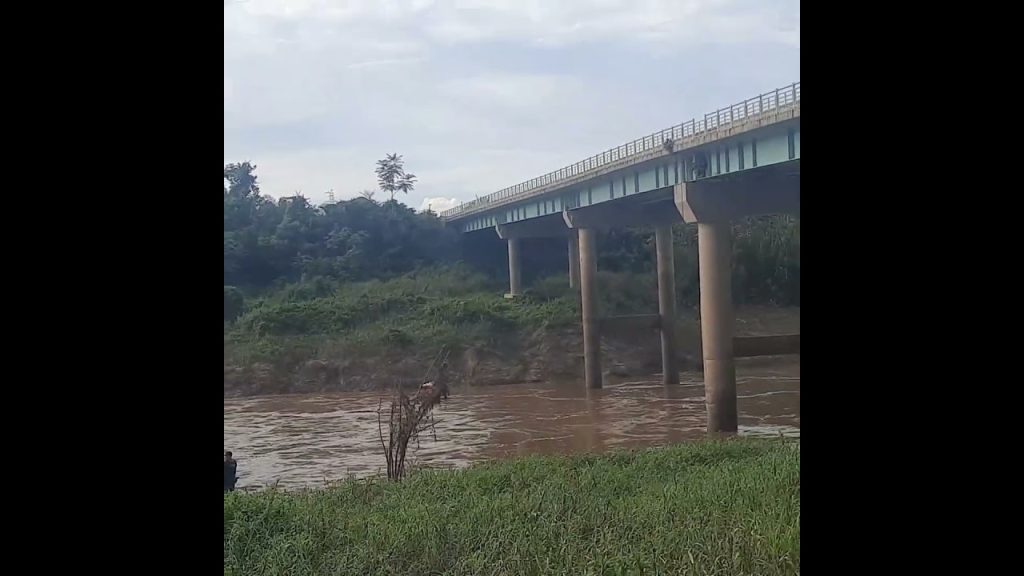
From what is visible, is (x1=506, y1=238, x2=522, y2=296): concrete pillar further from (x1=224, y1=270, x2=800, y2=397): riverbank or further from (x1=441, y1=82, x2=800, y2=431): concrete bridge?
(x1=441, y1=82, x2=800, y2=431): concrete bridge

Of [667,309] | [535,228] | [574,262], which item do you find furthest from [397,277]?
[667,309]

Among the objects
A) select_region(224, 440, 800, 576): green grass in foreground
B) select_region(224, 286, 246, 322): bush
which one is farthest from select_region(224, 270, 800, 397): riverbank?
select_region(224, 440, 800, 576): green grass in foreground

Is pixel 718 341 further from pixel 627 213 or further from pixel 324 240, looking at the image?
pixel 324 240

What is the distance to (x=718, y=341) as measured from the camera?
18625 mm

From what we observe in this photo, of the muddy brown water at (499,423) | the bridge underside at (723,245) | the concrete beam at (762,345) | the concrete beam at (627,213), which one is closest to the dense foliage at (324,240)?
the muddy brown water at (499,423)

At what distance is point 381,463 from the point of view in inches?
651

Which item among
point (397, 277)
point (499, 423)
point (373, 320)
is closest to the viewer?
point (499, 423)

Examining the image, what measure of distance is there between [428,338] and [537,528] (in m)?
26.4

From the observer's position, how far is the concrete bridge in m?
18.1

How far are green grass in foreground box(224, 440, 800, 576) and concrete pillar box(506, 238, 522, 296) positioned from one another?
28580mm

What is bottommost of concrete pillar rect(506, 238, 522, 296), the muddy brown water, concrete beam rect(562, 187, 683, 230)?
the muddy brown water
